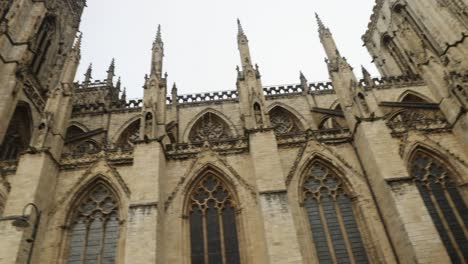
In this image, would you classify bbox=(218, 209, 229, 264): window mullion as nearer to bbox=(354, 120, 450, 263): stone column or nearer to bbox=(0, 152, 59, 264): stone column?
bbox=(354, 120, 450, 263): stone column

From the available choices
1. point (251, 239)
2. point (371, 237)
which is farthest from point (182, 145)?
point (371, 237)

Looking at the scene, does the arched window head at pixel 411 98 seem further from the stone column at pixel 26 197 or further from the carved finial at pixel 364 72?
the stone column at pixel 26 197

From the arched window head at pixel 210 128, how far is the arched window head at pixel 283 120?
9.19 feet

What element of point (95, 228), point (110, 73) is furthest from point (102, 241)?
point (110, 73)

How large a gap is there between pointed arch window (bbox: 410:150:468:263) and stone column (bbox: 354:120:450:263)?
1182 mm

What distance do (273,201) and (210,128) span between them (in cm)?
1054

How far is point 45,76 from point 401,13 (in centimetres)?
2409

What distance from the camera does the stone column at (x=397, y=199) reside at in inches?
418

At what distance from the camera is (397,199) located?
11523mm

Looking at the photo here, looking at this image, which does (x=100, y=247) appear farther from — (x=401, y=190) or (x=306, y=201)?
(x=401, y=190)

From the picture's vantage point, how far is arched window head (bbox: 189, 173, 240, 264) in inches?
478

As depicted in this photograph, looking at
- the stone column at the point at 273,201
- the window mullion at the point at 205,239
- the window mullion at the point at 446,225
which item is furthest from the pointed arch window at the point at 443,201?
the window mullion at the point at 205,239

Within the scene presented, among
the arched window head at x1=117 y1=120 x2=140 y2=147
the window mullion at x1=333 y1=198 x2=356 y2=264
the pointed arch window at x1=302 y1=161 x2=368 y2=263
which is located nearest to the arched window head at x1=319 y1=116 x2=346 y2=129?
the pointed arch window at x1=302 y1=161 x2=368 y2=263

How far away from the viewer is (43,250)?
1224 centimetres
